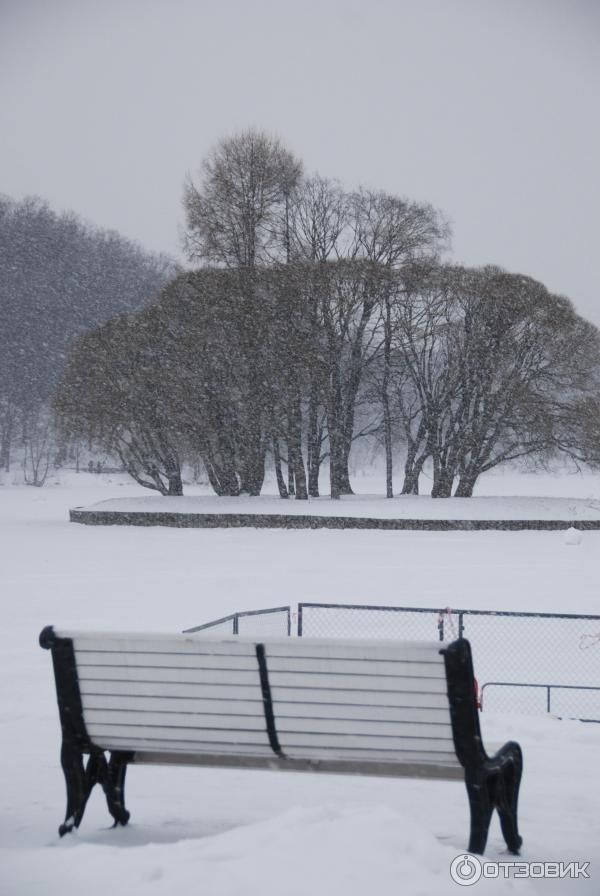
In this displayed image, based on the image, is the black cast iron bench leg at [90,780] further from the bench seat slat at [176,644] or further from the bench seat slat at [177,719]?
the bench seat slat at [176,644]

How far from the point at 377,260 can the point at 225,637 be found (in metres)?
31.2

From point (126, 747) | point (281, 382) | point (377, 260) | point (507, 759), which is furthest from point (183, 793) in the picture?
point (377, 260)

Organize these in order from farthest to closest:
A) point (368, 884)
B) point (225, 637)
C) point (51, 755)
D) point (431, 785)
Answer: point (51, 755)
point (431, 785)
point (225, 637)
point (368, 884)

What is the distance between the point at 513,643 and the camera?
1214 centimetres

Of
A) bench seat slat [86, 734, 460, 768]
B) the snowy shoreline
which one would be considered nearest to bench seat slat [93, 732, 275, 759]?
bench seat slat [86, 734, 460, 768]

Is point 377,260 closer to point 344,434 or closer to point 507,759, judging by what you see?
point 344,434

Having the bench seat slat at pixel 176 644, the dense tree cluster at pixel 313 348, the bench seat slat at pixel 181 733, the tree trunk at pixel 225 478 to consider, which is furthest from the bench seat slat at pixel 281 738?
the tree trunk at pixel 225 478

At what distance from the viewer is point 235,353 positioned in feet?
108

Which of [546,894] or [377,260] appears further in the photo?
[377,260]

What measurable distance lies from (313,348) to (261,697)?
94.9 feet

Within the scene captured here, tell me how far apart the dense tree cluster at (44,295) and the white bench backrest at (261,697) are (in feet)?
182

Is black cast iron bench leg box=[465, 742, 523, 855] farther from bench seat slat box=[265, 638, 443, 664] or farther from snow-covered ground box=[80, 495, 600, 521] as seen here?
snow-covered ground box=[80, 495, 600, 521]

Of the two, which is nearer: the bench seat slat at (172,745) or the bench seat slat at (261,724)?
the bench seat slat at (261,724)

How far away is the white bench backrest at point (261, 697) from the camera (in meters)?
3.74
